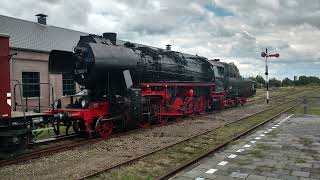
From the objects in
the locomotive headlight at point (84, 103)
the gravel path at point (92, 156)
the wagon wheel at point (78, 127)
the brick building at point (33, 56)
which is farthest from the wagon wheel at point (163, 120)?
the brick building at point (33, 56)

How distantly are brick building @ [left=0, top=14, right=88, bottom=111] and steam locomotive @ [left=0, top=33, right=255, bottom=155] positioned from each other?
33.6 ft

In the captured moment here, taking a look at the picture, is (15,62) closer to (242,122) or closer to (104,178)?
(242,122)

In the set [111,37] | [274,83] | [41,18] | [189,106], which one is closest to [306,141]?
[111,37]

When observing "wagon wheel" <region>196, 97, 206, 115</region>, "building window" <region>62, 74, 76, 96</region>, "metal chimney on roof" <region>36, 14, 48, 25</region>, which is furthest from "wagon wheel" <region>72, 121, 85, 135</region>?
"metal chimney on roof" <region>36, 14, 48, 25</region>

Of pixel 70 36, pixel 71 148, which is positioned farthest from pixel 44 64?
pixel 71 148

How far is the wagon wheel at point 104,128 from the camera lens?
45.7 ft

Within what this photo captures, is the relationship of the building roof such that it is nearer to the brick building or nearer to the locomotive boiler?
the brick building

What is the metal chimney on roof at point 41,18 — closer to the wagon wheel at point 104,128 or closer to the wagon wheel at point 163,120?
the wagon wheel at point 163,120

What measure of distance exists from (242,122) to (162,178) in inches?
485

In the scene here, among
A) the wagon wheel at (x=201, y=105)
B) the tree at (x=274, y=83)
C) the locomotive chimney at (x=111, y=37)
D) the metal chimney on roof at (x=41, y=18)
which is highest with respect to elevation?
the metal chimney on roof at (x=41, y=18)

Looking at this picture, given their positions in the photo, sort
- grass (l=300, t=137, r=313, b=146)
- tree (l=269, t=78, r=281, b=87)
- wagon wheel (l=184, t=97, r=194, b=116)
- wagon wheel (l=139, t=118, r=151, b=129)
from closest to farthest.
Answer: grass (l=300, t=137, r=313, b=146) → wagon wheel (l=139, t=118, r=151, b=129) → wagon wheel (l=184, t=97, r=194, b=116) → tree (l=269, t=78, r=281, b=87)

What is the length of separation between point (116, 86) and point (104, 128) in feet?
6.46

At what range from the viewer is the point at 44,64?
2905 centimetres

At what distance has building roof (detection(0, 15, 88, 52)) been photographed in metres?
27.6
